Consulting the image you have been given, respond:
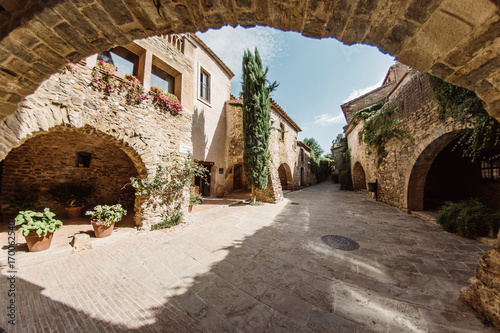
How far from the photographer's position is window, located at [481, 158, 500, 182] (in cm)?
578

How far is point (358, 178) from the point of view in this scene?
13.2 metres

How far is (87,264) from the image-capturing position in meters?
2.89

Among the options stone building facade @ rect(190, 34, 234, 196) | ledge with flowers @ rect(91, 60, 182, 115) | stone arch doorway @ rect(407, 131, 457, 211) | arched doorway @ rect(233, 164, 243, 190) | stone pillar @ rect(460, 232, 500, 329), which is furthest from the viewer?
arched doorway @ rect(233, 164, 243, 190)

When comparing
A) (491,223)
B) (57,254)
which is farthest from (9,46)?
(491,223)

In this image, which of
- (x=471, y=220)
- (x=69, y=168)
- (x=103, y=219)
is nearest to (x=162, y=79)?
(x=69, y=168)

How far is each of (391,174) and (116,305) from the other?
31.6ft

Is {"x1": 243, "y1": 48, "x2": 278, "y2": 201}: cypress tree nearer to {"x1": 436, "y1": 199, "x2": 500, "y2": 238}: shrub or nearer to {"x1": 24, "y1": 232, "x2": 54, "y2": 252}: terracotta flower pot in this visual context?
{"x1": 436, "y1": 199, "x2": 500, "y2": 238}: shrub

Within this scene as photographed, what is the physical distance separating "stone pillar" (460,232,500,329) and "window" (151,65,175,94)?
8.19 metres

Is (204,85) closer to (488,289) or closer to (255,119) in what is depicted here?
(255,119)

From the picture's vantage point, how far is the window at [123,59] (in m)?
4.93

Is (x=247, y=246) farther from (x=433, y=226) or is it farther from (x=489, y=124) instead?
(x=489, y=124)

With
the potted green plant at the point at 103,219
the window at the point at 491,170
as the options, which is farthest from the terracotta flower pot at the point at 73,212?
the window at the point at 491,170

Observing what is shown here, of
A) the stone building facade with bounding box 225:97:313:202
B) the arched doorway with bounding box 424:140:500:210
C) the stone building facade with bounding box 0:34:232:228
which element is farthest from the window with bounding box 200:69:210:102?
the arched doorway with bounding box 424:140:500:210

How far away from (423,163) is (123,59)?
10773mm
